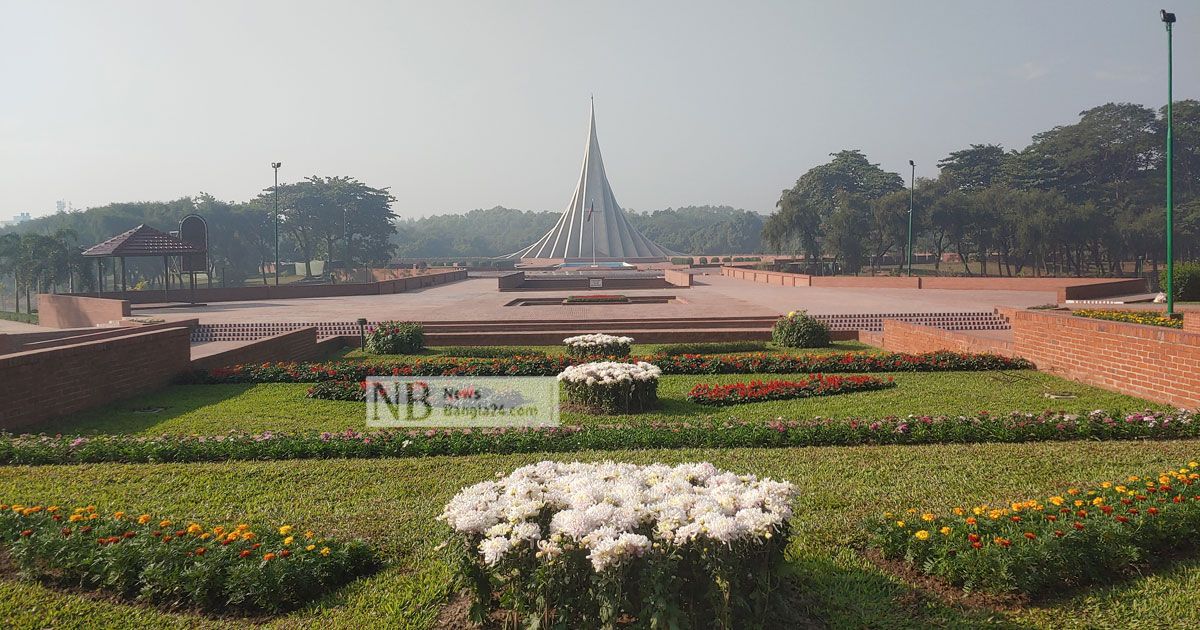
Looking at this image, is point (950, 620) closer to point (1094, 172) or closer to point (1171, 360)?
point (1171, 360)

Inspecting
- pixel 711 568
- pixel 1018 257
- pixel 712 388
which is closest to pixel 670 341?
pixel 712 388

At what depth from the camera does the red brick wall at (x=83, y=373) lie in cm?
591

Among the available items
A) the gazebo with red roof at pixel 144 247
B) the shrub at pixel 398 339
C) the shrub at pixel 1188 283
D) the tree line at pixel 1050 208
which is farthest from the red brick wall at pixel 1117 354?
the tree line at pixel 1050 208

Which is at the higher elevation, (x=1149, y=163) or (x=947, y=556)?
Result: (x=1149, y=163)

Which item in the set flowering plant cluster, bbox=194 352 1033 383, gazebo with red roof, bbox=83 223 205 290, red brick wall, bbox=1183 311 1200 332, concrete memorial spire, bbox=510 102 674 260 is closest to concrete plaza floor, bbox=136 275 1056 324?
gazebo with red roof, bbox=83 223 205 290

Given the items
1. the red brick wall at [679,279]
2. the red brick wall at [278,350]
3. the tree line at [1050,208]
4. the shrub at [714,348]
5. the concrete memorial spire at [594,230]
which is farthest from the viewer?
the concrete memorial spire at [594,230]

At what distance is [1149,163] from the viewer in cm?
3597

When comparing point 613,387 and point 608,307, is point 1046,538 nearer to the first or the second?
point 613,387

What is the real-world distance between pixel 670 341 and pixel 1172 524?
333 inches

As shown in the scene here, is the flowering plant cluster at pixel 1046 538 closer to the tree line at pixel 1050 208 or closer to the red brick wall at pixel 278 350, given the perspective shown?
the red brick wall at pixel 278 350

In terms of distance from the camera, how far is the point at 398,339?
406 inches

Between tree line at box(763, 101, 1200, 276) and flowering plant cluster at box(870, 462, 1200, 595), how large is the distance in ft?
95.4

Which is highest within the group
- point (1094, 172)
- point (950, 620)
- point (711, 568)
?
point (1094, 172)

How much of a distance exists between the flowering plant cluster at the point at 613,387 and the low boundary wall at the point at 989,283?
47.7ft
